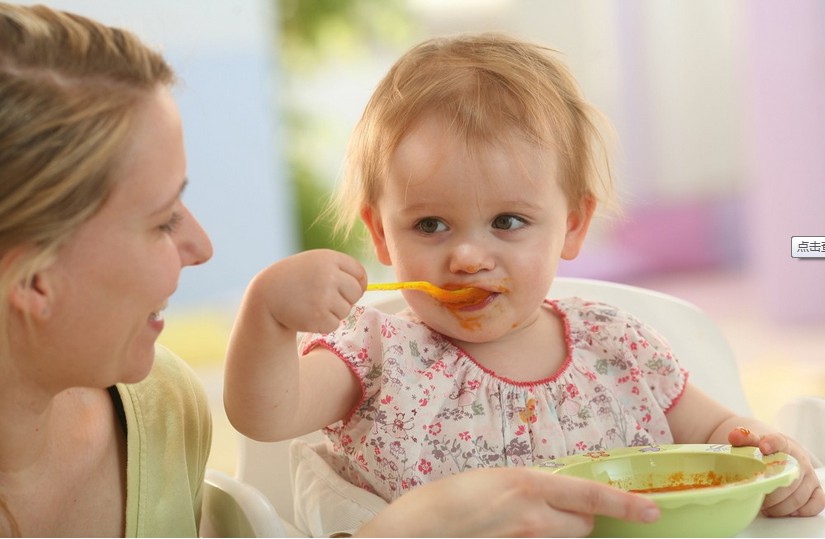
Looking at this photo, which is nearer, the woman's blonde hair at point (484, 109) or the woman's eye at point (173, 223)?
the woman's eye at point (173, 223)

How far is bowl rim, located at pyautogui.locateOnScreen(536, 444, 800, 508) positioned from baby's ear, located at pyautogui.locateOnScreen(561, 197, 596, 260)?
30 cm

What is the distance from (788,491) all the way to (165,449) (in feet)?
2.05

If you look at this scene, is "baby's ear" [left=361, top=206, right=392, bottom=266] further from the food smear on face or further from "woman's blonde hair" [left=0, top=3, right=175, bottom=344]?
"woman's blonde hair" [left=0, top=3, right=175, bottom=344]

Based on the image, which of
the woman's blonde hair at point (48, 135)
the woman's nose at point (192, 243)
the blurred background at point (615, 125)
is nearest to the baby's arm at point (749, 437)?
the woman's nose at point (192, 243)

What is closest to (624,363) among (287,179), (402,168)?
(402,168)

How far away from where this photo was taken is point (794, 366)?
3307mm

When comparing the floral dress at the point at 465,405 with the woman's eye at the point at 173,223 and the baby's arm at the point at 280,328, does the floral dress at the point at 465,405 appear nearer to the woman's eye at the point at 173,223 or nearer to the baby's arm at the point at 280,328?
the baby's arm at the point at 280,328

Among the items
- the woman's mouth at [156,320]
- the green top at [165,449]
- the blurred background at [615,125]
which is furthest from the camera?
the blurred background at [615,125]

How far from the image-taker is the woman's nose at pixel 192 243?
0.96m

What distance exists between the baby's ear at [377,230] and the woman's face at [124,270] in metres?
0.34

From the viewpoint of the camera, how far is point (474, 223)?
3.74ft

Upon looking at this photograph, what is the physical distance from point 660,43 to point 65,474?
168 inches

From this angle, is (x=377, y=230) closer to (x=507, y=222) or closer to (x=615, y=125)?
(x=507, y=222)

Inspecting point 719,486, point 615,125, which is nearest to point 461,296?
point 719,486
